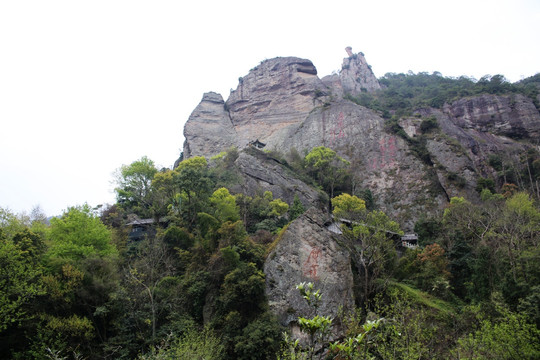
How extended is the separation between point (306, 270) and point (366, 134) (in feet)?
119

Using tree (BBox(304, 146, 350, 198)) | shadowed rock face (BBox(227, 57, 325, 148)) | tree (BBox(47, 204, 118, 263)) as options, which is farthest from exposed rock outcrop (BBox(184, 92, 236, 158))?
tree (BBox(47, 204, 118, 263))

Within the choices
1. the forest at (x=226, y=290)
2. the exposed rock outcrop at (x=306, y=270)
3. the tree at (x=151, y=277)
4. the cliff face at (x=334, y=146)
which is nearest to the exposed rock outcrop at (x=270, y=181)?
the cliff face at (x=334, y=146)

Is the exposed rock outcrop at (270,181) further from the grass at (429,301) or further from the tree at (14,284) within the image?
the tree at (14,284)

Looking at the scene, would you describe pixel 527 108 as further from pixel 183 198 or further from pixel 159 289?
pixel 159 289

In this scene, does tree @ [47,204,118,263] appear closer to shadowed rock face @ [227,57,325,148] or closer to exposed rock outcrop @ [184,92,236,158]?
exposed rock outcrop @ [184,92,236,158]

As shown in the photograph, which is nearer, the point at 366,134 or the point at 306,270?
the point at 306,270

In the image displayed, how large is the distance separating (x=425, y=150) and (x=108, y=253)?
39.7 m

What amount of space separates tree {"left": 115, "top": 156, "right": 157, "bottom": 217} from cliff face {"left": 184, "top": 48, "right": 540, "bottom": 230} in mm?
11209

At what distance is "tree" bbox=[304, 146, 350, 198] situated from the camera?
43281mm

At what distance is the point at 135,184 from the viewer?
38.1 metres

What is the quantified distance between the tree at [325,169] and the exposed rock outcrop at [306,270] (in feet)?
73.4

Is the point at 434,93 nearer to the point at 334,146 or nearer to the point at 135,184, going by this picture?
the point at 334,146

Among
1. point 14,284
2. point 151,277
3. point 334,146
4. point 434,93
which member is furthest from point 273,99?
point 14,284

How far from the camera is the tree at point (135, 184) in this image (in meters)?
36.5
